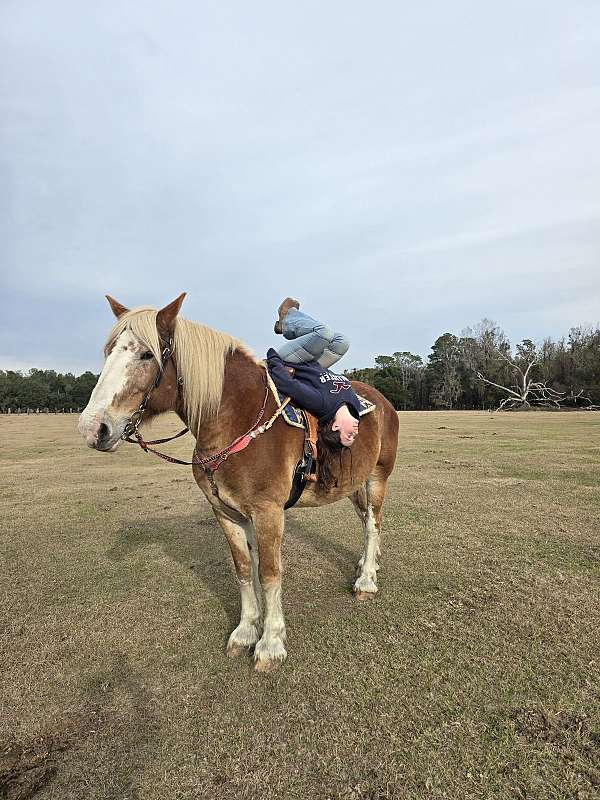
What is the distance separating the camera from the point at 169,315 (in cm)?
298

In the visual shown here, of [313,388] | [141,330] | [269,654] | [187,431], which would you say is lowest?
[269,654]

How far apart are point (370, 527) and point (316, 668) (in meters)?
1.81

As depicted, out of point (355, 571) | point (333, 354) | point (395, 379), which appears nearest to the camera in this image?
point (333, 354)

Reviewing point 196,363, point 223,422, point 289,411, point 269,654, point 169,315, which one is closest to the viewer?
point 169,315

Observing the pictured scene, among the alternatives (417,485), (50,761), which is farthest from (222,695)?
(417,485)

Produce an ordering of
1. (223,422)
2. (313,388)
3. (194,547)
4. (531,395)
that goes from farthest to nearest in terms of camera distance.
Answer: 1. (531,395)
2. (194,547)
3. (313,388)
4. (223,422)

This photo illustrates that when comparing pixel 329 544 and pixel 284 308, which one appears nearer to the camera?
pixel 284 308

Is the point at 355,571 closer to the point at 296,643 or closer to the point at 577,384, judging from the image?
the point at 296,643

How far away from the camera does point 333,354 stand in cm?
407

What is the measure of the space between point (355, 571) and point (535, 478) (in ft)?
22.5

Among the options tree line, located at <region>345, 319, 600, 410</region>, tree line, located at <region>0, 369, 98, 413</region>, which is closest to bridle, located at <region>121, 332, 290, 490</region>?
tree line, located at <region>345, 319, 600, 410</region>

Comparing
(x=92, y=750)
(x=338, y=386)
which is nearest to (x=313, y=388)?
(x=338, y=386)

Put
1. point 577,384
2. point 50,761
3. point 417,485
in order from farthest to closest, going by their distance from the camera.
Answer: point 577,384
point 417,485
point 50,761

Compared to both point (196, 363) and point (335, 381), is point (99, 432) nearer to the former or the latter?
point (196, 363)
